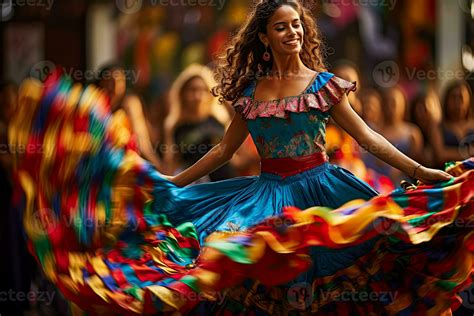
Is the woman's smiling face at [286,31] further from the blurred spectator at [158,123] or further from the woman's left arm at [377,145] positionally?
the blurred spectator at [158,123]

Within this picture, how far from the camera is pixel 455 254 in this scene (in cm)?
488

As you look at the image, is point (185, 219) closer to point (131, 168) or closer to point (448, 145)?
point (131, 168)

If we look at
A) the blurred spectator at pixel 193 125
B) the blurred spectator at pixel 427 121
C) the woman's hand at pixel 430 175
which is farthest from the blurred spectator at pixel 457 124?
the woman's hand at pixel 430 175

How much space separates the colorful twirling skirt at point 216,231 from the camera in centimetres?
473

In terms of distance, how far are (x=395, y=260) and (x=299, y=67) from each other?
1037 mm

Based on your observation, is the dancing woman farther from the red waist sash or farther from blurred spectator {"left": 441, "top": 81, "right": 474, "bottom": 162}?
blurred spectator {"left": 441, "top": 81, "right": 474, "bottom": 162}

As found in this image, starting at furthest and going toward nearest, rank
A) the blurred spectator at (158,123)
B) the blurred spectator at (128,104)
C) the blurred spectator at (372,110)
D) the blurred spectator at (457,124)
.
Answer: the blurred spectator at (158,123)
the blurred spectator at (372,110)
the blurred spectator at (457,124)
the blurred spectator at (128,104)

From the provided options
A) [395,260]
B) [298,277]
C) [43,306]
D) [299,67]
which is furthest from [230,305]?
[43,306]

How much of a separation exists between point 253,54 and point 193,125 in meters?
3.02

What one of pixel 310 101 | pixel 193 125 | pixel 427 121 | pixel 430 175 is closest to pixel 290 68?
pixel 310 101

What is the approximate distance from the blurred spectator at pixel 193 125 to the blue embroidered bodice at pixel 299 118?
281cm

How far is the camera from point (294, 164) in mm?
5215

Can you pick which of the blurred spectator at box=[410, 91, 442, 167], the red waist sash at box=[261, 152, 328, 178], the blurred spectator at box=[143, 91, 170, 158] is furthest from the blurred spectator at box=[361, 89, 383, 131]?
the red waist sash at box=[261, 152, 328, 178]

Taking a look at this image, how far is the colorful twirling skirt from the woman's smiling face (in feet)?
1.90
